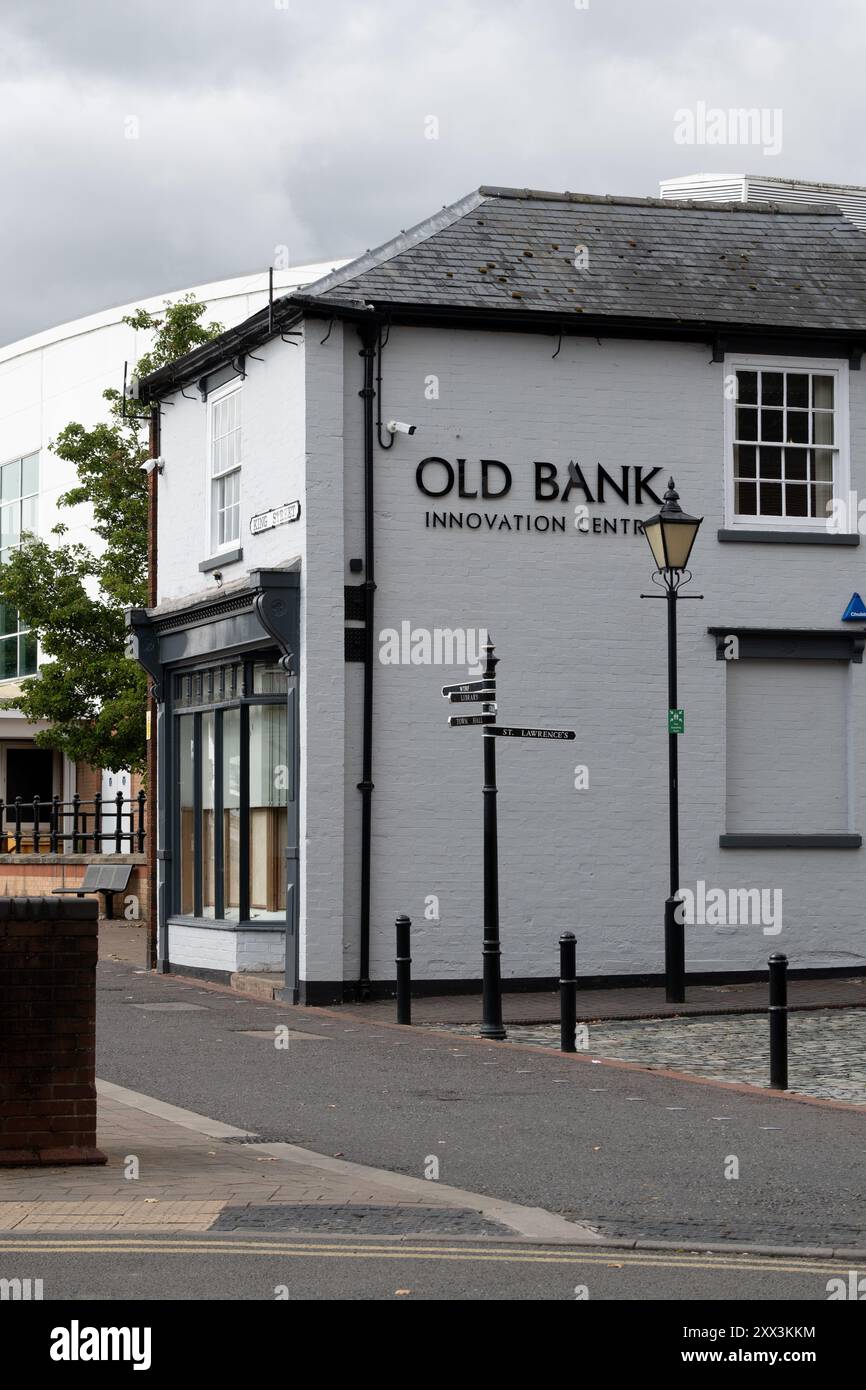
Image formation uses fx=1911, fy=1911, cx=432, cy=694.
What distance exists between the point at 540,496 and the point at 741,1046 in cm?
651

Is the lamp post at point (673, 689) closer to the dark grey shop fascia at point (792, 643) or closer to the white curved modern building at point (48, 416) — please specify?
the dark grey shop fascia at point (792, 643)

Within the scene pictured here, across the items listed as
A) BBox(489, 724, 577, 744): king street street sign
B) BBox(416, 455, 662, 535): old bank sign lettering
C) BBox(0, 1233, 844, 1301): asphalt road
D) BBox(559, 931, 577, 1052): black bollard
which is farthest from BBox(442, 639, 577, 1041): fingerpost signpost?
BBox(0, 1233, 844, 1301): asphalt road

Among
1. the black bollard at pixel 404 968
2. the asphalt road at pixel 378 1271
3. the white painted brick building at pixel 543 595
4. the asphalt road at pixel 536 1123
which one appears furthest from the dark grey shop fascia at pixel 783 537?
the asphalt road at pixel 378 1271

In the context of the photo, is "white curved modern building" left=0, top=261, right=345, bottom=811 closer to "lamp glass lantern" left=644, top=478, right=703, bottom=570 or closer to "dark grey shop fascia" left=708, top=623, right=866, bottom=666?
"dark grey shop fascia" left=708, top=623, right=866, bottom=666

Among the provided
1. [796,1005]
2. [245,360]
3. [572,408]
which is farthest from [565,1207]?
[245,360]

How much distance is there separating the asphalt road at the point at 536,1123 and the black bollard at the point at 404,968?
325 mm

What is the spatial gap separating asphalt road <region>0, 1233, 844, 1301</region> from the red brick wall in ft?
4.78

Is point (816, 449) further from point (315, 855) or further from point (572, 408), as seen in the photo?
point (315, 855)

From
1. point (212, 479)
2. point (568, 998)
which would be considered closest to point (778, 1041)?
point (568, 998)

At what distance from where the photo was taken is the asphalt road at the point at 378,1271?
6.58 m

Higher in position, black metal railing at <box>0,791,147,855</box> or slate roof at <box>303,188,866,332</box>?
slate roof at <box>303,188,866,332</box>

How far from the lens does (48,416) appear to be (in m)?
55.0

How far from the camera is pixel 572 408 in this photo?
749 inches

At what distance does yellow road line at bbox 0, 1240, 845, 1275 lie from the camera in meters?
7.21
